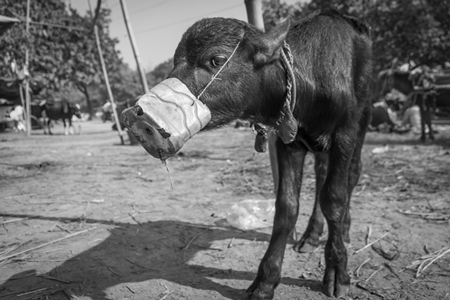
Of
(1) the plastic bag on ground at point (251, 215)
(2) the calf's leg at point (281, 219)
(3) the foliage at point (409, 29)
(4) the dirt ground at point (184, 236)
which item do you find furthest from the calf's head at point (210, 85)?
(3) the foliage at point (409, 29)

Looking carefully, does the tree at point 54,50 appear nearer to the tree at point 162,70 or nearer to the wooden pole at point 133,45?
the tree at point 162,70

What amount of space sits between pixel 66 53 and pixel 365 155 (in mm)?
23457

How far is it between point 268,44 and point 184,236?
2.24 m

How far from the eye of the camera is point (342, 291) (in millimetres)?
2359

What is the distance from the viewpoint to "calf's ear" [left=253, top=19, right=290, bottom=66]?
1.91 meters

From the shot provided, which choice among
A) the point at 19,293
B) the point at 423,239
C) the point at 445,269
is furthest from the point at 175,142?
the point at 423,239

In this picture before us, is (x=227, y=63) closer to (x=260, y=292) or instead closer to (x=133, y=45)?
(x=260, y=292)

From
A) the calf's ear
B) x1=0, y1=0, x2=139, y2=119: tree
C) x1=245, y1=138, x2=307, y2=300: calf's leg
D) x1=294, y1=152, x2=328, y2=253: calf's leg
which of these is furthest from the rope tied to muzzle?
x1=0, y1=0, x2=139, y2=119: tree

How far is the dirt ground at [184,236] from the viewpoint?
7.98ft

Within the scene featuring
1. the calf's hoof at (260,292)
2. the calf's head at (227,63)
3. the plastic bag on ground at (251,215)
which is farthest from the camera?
the plastic bag on ground at (251,215)

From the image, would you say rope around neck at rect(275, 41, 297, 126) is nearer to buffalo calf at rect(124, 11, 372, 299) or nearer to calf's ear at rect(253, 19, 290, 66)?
buffalo calf at rect(124, 11, 372, 299)

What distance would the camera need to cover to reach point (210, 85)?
1.84 meters

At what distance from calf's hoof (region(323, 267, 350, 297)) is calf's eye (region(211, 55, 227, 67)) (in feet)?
5.64

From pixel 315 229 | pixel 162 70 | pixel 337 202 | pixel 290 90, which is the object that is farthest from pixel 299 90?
pixel 162 70
